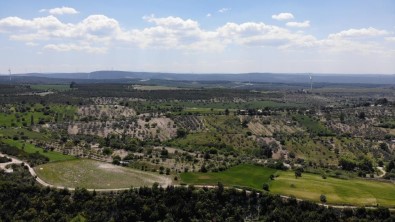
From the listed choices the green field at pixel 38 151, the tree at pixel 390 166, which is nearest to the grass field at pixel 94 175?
the green field at pixel 38 151

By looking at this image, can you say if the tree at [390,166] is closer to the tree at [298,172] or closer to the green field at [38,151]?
the tree at [298,172]

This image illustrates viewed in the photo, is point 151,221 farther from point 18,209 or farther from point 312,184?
point 312,184

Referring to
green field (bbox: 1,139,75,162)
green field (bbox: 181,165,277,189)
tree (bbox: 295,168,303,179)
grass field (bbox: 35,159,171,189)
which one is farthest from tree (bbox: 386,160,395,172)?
green field (bbox: 1,139,75,162)

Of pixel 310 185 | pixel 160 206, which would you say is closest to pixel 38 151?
pixel 160 206

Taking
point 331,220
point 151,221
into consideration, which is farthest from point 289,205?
point 151,221

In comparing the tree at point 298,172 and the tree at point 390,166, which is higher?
the tree at point 298,172

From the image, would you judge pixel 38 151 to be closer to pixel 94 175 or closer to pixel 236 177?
pixel 94 175

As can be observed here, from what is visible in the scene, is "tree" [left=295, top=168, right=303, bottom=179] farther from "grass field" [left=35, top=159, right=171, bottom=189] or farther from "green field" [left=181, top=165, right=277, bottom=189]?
"grass field" [left=35, top=159, right=171, bottom=189]
